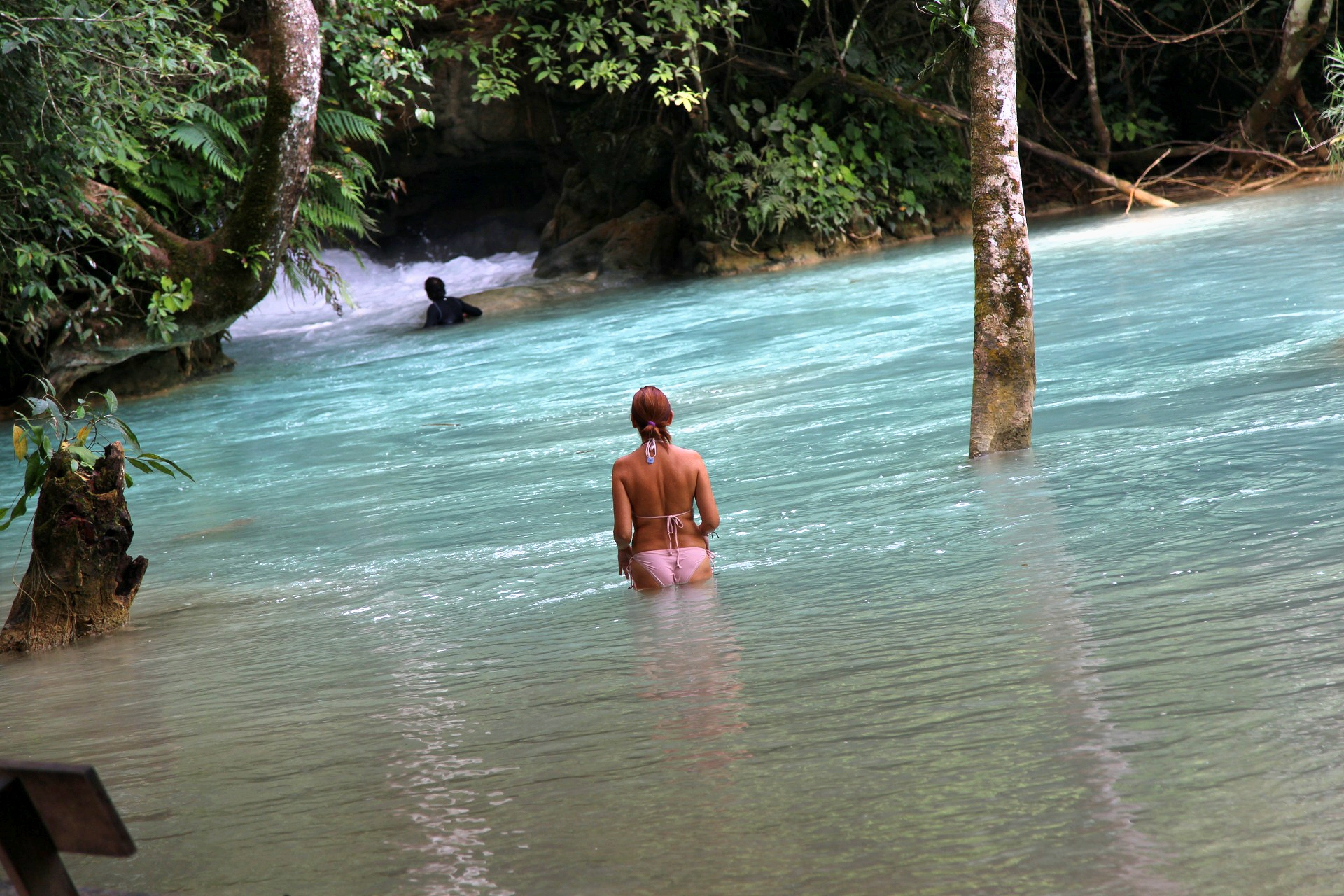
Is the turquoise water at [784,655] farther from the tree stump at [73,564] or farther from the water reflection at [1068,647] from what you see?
the tree stump at [73,564]

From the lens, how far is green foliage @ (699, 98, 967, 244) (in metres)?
21.2

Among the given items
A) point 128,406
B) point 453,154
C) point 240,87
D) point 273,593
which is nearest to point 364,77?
point 240,87

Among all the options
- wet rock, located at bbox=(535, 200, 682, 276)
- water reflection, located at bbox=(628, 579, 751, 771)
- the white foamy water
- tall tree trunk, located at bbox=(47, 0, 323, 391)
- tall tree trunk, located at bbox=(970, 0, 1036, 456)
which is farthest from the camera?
wet rock, located at bbox=(535, 200, 682, 276)

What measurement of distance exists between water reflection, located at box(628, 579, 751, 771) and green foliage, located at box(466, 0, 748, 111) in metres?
14.0

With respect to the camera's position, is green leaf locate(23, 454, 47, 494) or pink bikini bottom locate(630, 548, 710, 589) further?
green leaf locate(23, 454, 47, 494)

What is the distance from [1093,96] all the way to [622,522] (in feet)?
62.5

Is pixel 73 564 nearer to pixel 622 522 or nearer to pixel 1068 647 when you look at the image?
pixel 622 522

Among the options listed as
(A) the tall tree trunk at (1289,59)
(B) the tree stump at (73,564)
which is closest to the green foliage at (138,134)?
(B) the tree stump at (73,564)

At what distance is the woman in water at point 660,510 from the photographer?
593 cm

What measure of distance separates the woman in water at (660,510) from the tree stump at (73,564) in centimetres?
237

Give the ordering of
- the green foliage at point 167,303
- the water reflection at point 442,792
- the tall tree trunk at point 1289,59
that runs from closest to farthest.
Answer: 1. the water reflection at point 442,792
2. the green foliage at point 167,303
3. the tall tree trunk at point 1289,59

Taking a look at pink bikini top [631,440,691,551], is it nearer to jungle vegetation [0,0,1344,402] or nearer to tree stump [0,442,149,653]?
tree stump [0,442,149,653]

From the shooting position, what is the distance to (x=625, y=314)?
17.8 meters

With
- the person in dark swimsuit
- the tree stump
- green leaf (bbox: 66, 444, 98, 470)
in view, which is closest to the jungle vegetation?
the person in dark swimsuit
